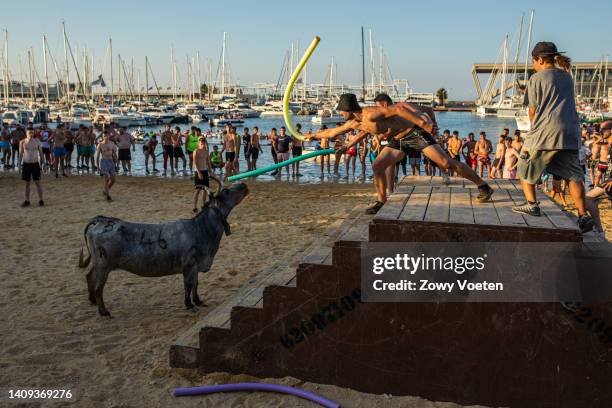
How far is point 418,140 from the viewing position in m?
6.64

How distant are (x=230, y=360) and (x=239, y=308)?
54cm

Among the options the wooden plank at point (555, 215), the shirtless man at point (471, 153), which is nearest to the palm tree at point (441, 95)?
the shirtless man at point (471, 153)

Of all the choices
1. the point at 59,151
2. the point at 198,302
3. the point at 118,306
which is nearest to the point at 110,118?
the point at 59,151

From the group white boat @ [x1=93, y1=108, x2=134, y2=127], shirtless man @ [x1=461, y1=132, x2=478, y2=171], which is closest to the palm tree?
white boat @ [x1=93, y1=108, x2=134, y2=127]

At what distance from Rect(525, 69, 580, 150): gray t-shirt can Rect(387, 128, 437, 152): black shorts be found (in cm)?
165

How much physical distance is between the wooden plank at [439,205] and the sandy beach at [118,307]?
5.20ft

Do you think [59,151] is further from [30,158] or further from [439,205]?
[439,205]

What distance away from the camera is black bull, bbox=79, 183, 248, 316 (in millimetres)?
6301

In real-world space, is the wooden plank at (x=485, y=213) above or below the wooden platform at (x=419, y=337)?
above

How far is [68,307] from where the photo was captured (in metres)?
6.83

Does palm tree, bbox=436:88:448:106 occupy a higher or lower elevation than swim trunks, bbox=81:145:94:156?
higher

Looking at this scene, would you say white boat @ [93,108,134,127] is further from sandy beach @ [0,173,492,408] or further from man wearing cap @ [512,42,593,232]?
man wearing cap @ [512,42,593,232]

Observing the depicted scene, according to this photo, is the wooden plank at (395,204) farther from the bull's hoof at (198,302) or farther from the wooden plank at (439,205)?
the bull's hoof at (198,302)

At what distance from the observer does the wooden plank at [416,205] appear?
473 centimetres
